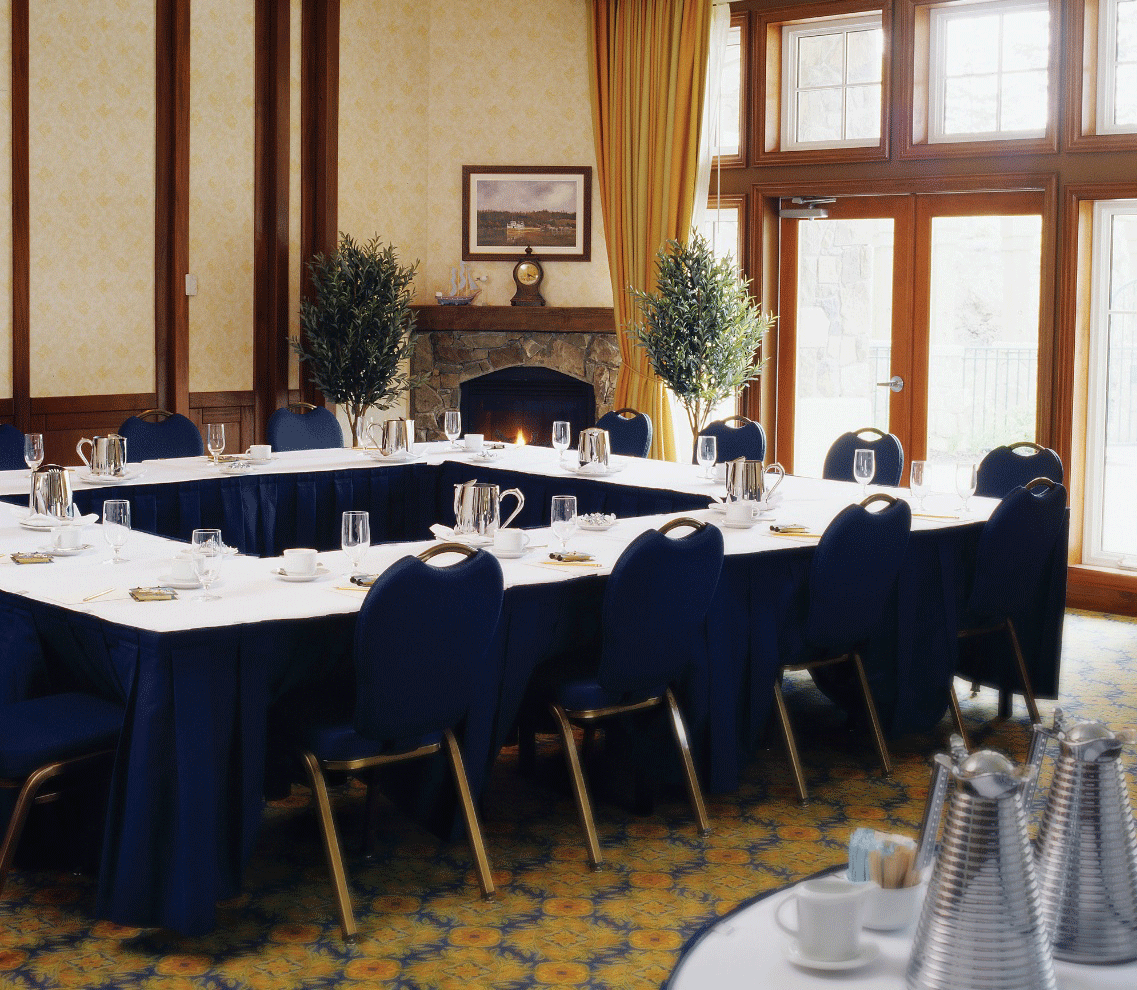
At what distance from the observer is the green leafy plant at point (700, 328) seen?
8.18 m

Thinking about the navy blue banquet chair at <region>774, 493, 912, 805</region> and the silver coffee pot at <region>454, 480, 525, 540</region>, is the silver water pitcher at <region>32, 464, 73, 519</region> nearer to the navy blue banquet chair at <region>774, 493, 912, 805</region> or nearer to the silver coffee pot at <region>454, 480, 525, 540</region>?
the silver coffee pot at <region>454, 480, 525, 540</region>

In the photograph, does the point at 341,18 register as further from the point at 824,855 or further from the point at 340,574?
the point at 824,855

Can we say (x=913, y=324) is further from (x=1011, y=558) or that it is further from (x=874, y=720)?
(x=874, y=720)

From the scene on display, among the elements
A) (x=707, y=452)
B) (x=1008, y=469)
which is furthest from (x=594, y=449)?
(x=1008, y=469)

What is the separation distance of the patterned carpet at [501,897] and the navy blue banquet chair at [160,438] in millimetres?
3044

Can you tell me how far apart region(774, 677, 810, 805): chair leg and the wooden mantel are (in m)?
5.16

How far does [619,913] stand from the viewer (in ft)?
11.6

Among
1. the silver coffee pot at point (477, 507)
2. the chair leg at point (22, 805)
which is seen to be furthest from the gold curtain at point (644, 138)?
the chair leg at point (22, 805)

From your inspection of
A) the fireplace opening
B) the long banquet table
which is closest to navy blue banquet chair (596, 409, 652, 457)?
the long banquet table

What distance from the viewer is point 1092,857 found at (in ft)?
5.01

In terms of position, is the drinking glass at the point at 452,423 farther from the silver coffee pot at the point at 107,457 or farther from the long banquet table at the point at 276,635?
the silver coffee pot at the point at 107,457

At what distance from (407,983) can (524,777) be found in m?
1.44

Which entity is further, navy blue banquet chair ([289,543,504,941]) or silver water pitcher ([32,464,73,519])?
silver water pitcher ([32,464,73,519])

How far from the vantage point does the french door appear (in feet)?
26.0
